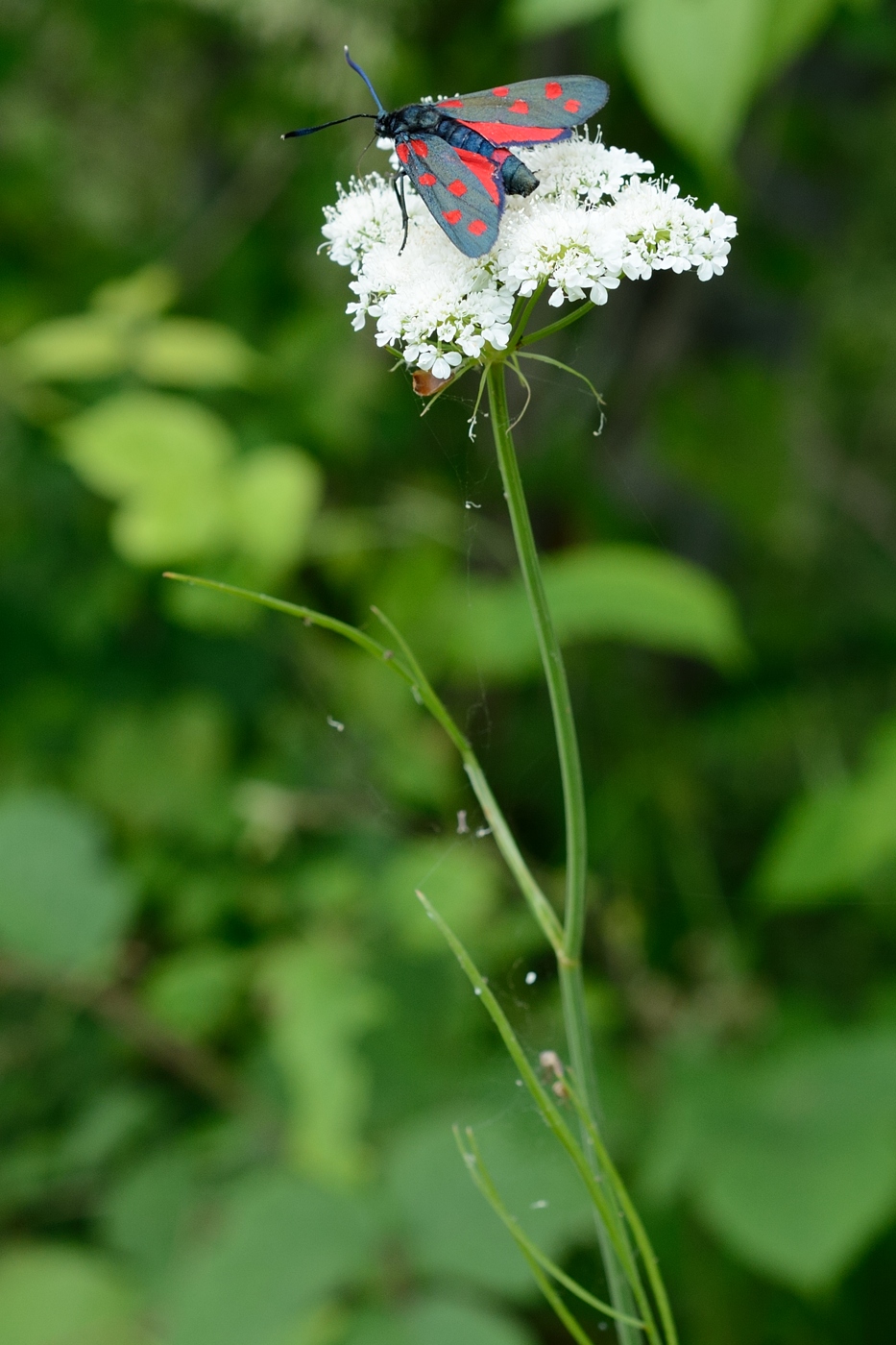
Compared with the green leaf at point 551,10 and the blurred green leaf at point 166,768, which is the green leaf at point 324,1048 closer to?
the blurred green leaf at point 166,768

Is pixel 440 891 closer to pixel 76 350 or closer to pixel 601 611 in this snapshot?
pixel 601 611

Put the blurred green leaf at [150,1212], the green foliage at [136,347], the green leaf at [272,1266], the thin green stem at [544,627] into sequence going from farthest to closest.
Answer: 1. the green foliage at [136,347]
2. the blurred green leaf at [150,1212]
3. the green leaf at [272,1266]
4. the thin green stem at [544,627]

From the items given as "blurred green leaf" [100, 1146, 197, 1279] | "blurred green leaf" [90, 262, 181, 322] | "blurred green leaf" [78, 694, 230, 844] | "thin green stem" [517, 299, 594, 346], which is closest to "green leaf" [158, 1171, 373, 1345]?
"blurred green leaf" [100, 1146, 197, 1279]

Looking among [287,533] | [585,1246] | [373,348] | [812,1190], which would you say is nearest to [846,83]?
[373,348]

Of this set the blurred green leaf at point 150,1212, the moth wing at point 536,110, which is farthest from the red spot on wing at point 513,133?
the blurred green leaf at point 150,1212

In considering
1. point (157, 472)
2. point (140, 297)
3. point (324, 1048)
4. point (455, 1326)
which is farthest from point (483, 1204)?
point (140, 297)

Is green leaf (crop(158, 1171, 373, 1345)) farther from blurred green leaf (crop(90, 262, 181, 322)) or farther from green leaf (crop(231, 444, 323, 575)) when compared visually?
blurred green leaf (crop(90, 262, 181, 322))

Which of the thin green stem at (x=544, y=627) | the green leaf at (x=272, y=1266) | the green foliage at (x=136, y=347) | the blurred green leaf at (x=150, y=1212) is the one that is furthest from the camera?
the green foliage at (x=136, y=347)
